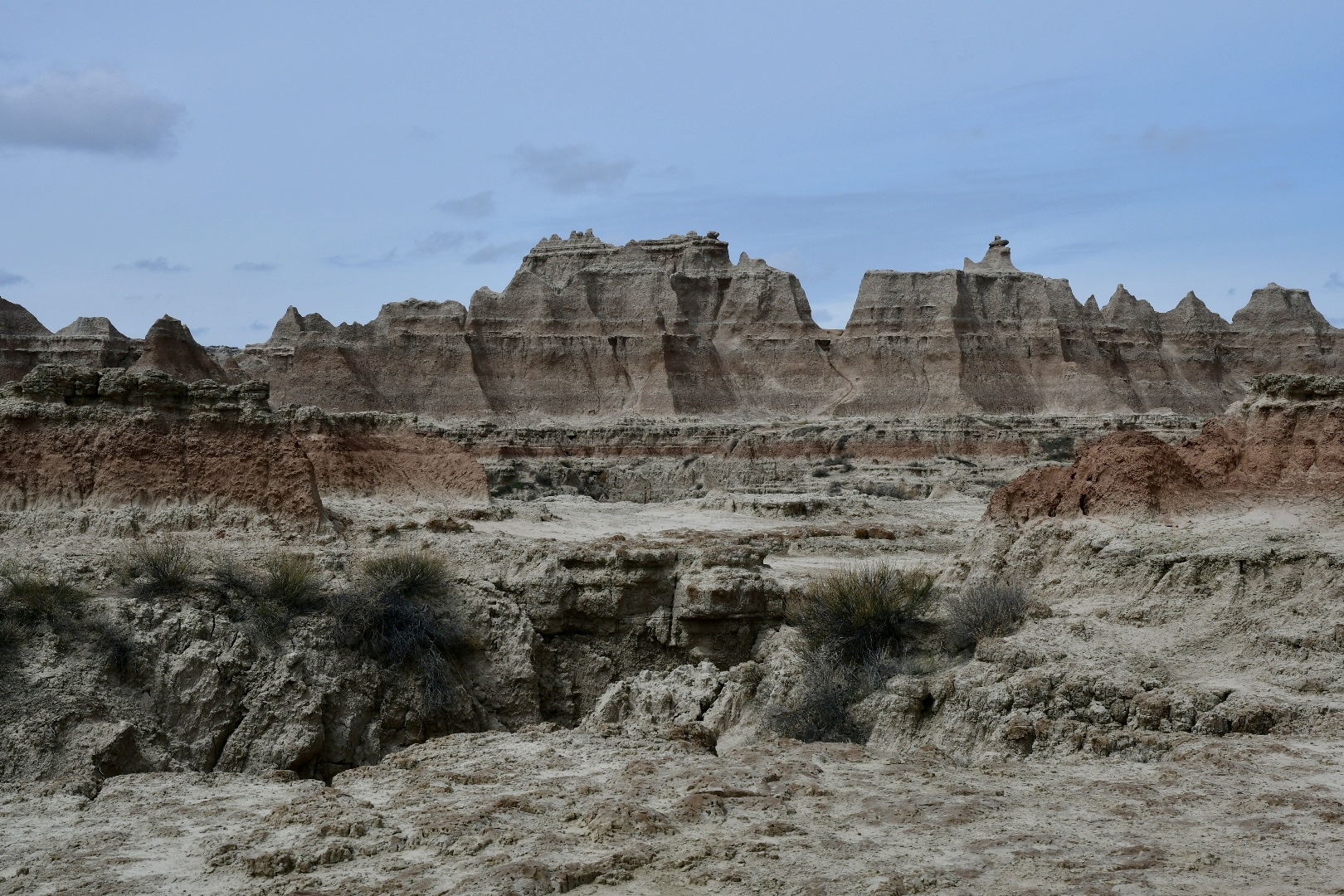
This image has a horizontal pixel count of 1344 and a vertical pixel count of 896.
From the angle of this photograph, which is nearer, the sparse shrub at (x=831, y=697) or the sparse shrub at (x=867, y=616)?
the sparse shrub at (x=831, y=697)

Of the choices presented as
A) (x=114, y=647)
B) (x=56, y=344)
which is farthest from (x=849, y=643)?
(x=56, y=344)

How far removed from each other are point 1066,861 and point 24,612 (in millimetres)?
10219

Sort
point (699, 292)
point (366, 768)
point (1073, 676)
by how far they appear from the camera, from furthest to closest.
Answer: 1. point (699, 292)
2. point (1073, 676)
3. point (366, 768)

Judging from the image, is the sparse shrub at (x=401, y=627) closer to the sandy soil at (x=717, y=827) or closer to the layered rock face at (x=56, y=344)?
the sandy soil at (x=717, y=827)

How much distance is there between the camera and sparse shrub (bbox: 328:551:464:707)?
13969 millimetres

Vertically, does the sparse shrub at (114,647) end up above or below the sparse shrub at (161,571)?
below

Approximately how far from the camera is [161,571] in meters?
13.8

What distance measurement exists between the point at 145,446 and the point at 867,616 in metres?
9.74

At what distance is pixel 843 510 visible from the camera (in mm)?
30922

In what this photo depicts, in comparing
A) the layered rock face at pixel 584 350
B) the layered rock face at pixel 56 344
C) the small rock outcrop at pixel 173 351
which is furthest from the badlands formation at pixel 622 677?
the layered rock face at pixel 56 344

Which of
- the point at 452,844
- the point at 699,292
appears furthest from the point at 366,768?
the point at 699,292

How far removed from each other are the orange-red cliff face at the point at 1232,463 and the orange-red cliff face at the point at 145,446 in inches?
380

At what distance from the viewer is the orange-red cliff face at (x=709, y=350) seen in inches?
2574

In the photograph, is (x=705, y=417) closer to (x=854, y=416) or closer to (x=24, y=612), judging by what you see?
→ (x=854, y=416)
